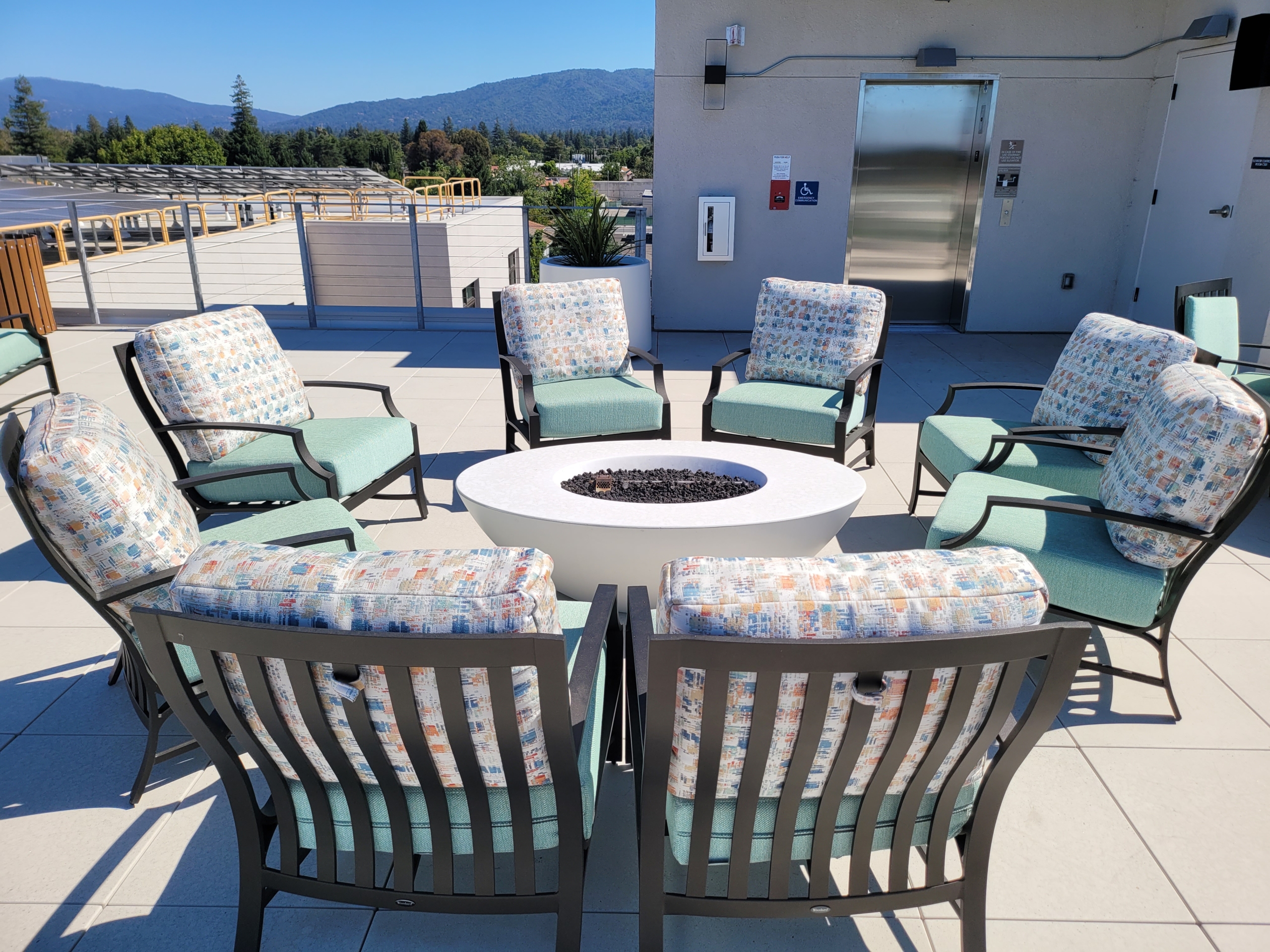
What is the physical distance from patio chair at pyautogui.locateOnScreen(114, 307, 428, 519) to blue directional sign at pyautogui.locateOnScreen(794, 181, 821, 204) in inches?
196

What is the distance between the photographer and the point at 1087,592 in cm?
239

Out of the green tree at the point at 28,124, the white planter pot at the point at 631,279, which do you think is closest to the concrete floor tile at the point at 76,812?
the white planter pot at the point at 631,279

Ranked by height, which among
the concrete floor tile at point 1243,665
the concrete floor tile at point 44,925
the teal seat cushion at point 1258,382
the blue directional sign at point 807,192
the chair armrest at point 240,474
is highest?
the blue directional sign at point 807,192

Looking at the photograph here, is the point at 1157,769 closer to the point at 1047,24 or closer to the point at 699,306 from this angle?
the point at 699,306

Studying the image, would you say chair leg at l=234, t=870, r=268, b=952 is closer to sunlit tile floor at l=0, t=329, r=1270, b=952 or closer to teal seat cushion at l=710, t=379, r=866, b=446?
sunlit tile floor at l=0, t=329, r=1270, b=952

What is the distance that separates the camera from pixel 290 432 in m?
3.10

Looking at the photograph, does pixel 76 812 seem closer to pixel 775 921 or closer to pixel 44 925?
pixel 44 925

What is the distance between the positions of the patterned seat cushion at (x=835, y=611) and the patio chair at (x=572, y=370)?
264cm

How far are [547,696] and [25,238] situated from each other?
781cm

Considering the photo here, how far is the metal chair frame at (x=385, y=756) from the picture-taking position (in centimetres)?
126

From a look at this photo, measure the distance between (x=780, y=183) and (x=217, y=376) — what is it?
5.35 meters

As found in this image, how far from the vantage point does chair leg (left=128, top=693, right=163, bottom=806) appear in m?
2.11

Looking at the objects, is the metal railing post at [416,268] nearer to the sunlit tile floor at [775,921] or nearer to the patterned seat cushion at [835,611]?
the sunlit tile floor at [775,921]

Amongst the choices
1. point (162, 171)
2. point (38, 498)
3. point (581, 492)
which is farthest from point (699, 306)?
point (162, 171)
